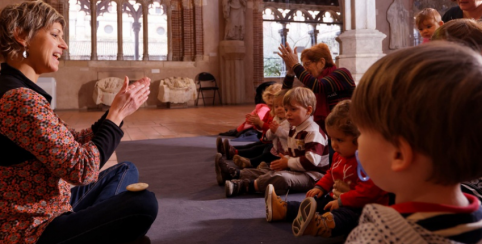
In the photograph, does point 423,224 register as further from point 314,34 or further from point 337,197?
point 314,34

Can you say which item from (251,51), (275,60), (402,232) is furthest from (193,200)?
(275,60)

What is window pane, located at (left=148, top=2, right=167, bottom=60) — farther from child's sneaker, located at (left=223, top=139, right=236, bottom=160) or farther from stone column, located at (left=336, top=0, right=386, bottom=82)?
child's sneaker, located at (left=223, top=139, right=236, bottom=160)

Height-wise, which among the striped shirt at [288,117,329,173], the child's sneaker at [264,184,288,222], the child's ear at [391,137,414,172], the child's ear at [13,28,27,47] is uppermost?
the child's ear at [13,28,27,47]

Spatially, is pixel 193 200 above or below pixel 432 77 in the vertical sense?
below

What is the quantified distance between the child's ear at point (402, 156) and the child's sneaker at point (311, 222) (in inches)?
42.5

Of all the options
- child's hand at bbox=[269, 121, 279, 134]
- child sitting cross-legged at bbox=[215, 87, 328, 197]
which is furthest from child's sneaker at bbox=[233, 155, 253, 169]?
child sitting cross-legged at bbox=[215, 87, 328, 197]

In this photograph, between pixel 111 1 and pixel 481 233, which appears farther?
pixel 111 1

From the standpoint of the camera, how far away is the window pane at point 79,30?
42.0 ft

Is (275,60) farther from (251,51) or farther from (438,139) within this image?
(438,139)

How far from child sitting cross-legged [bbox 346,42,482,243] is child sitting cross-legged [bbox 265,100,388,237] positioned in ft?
3.43

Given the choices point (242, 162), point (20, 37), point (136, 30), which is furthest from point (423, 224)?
point (136, 30)

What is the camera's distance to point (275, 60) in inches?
645

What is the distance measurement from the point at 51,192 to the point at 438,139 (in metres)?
1.27

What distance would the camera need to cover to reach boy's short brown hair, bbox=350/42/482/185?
63 cm
